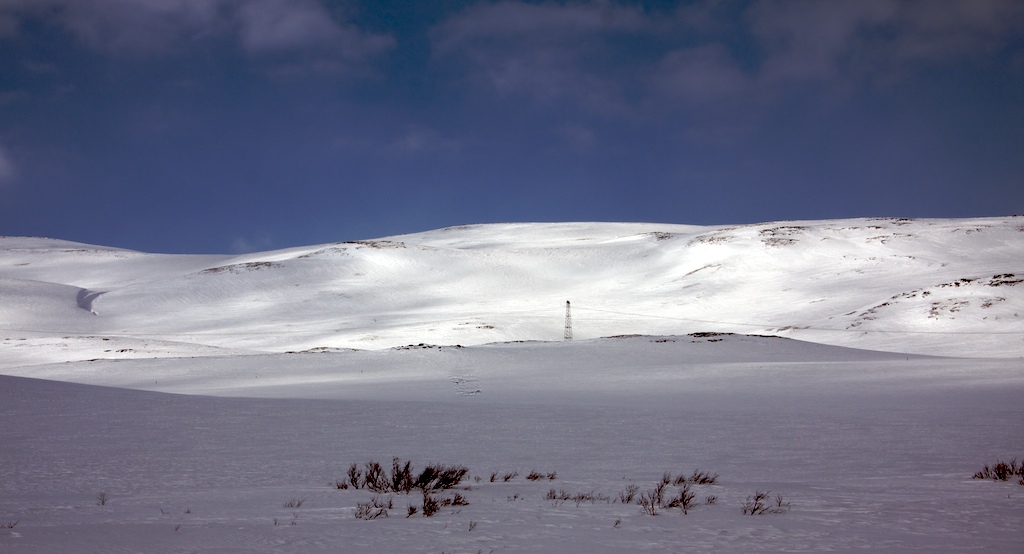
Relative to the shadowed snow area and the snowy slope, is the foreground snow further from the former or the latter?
the snowy slope

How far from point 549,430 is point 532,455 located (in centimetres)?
217

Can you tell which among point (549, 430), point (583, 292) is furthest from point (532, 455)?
point (583, 292)

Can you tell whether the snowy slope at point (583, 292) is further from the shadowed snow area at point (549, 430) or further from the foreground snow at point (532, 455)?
the foreground snow at point (532, 455)

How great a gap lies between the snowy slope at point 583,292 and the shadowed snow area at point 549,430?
48 cm

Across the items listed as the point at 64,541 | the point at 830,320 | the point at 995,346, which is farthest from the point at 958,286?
the point at 64,541

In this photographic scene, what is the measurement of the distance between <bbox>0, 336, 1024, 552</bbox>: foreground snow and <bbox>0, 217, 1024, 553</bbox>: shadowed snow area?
4 centimetres

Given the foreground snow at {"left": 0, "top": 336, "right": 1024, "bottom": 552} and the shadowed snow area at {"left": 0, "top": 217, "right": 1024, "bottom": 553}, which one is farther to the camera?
the shadowed snow area at {"left": 0, "top": 217, "right": 1024, "bottom": 553}

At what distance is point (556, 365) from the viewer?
84.2ft

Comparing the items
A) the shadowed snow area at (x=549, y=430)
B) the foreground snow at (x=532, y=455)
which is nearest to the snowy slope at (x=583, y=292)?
the shadowed snow area at (x=549, y=430)

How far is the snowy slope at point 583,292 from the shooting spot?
136 feet

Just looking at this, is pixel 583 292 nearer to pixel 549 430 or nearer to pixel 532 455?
pixel 549 430

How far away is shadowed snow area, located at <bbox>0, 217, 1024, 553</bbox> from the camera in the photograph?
17.1 feet

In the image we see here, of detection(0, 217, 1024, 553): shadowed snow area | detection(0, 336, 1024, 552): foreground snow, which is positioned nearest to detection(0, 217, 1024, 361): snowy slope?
detection(0, 217, 1024, 553): shadowed snow area

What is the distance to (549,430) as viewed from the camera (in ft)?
39.1
